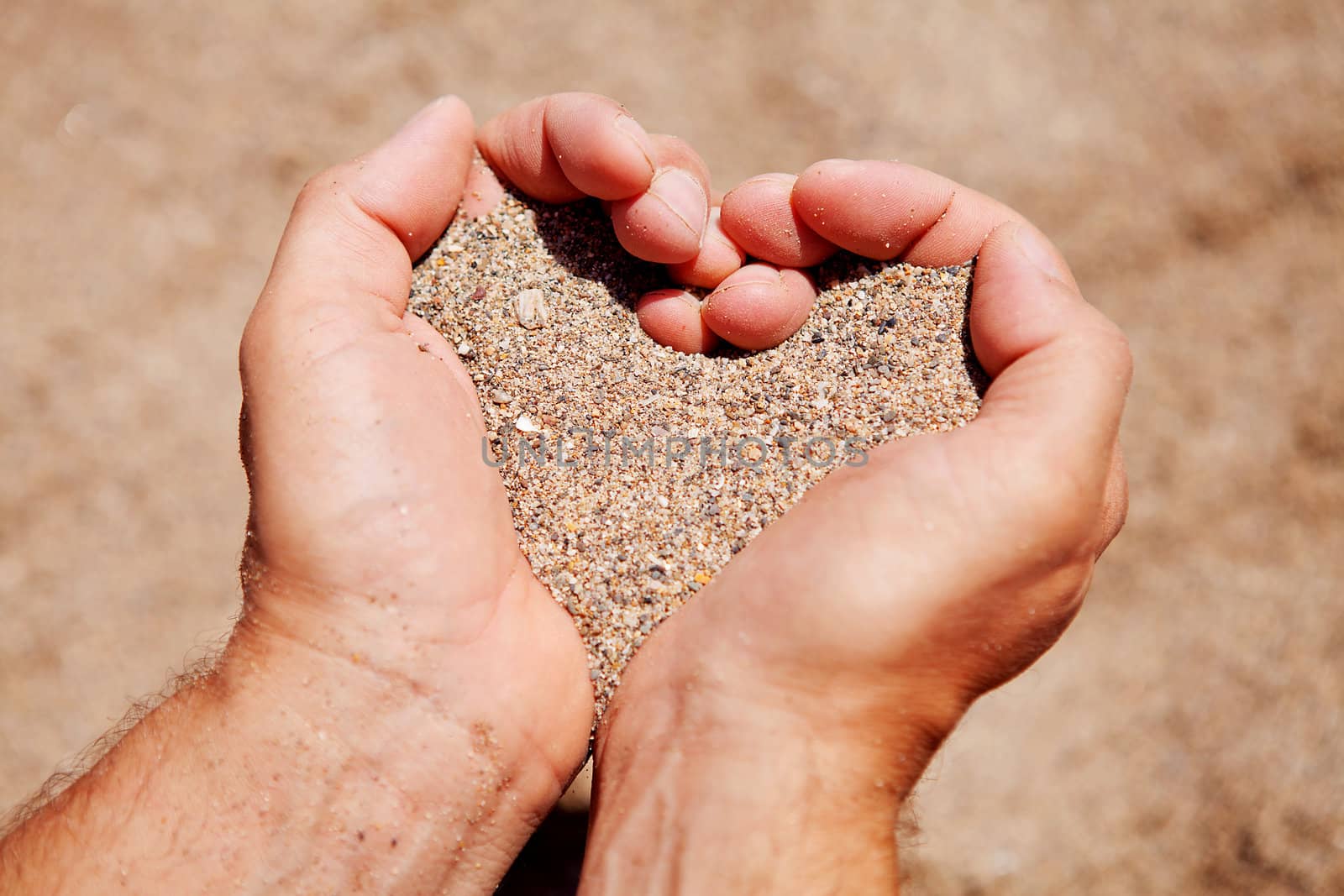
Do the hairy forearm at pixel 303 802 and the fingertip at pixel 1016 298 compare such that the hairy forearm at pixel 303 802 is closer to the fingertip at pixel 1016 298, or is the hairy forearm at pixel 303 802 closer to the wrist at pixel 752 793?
the wrist at pixel 752 793

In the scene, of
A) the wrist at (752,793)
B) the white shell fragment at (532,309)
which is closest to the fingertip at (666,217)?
the white shell fragment at (532,309)

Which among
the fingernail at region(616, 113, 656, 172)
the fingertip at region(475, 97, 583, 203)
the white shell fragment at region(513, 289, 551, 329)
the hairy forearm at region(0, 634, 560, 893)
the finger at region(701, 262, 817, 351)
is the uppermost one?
the fingernail at region(616, 113, 656, 172)

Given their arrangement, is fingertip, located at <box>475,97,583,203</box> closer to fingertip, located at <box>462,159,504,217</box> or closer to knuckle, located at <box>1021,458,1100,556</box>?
fingertip, located at <box>462,159,504,217</box>

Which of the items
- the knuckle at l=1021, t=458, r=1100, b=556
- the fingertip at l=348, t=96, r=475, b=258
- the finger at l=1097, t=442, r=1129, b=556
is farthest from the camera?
the fingertip at l=348, t=96, r=475, b=258

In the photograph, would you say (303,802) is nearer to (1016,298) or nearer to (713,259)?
(713,259)

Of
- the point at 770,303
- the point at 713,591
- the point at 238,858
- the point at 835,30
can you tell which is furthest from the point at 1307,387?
the point at 238,858

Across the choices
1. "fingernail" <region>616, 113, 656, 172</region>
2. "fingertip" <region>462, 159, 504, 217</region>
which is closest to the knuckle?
"fingernail" <region>616, 113, 656, 172</region>

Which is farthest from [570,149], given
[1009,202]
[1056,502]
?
[1009,202]
